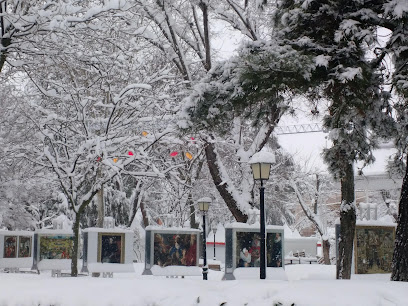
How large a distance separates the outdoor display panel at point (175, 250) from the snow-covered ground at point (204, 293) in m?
13.3

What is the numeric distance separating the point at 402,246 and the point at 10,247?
64.4 feet

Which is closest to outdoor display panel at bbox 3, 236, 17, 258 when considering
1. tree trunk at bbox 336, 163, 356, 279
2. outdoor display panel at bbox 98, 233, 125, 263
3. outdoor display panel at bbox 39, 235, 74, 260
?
outdoor display panel at bbox 39, 235, 74, 260

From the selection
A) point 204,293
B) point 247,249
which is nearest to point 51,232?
point 247,249

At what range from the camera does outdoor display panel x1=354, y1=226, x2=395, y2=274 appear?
19422 millimetres

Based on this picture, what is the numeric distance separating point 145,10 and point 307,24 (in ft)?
36.6

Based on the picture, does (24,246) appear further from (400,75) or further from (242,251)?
(400,75)

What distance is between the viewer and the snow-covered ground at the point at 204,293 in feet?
21.7

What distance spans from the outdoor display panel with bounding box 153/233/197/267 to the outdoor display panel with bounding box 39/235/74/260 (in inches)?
143

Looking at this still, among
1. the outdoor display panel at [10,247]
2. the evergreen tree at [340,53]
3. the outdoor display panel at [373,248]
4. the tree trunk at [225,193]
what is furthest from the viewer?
the outdoor display panel at [10,247]

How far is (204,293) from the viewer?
703cm

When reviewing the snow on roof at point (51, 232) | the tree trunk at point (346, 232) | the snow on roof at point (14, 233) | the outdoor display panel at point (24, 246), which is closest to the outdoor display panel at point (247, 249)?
the tree trunk at point (346, 232)

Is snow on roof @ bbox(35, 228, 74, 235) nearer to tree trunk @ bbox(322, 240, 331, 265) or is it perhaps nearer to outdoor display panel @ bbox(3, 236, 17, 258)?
outdoor display panel @ bbox(3, 236, 17, 258)

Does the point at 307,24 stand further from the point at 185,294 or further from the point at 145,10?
the point at 145,10

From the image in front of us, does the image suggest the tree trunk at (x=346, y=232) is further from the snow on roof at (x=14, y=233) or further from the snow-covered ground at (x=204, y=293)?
the snow on roof at (x=14, y=233)
